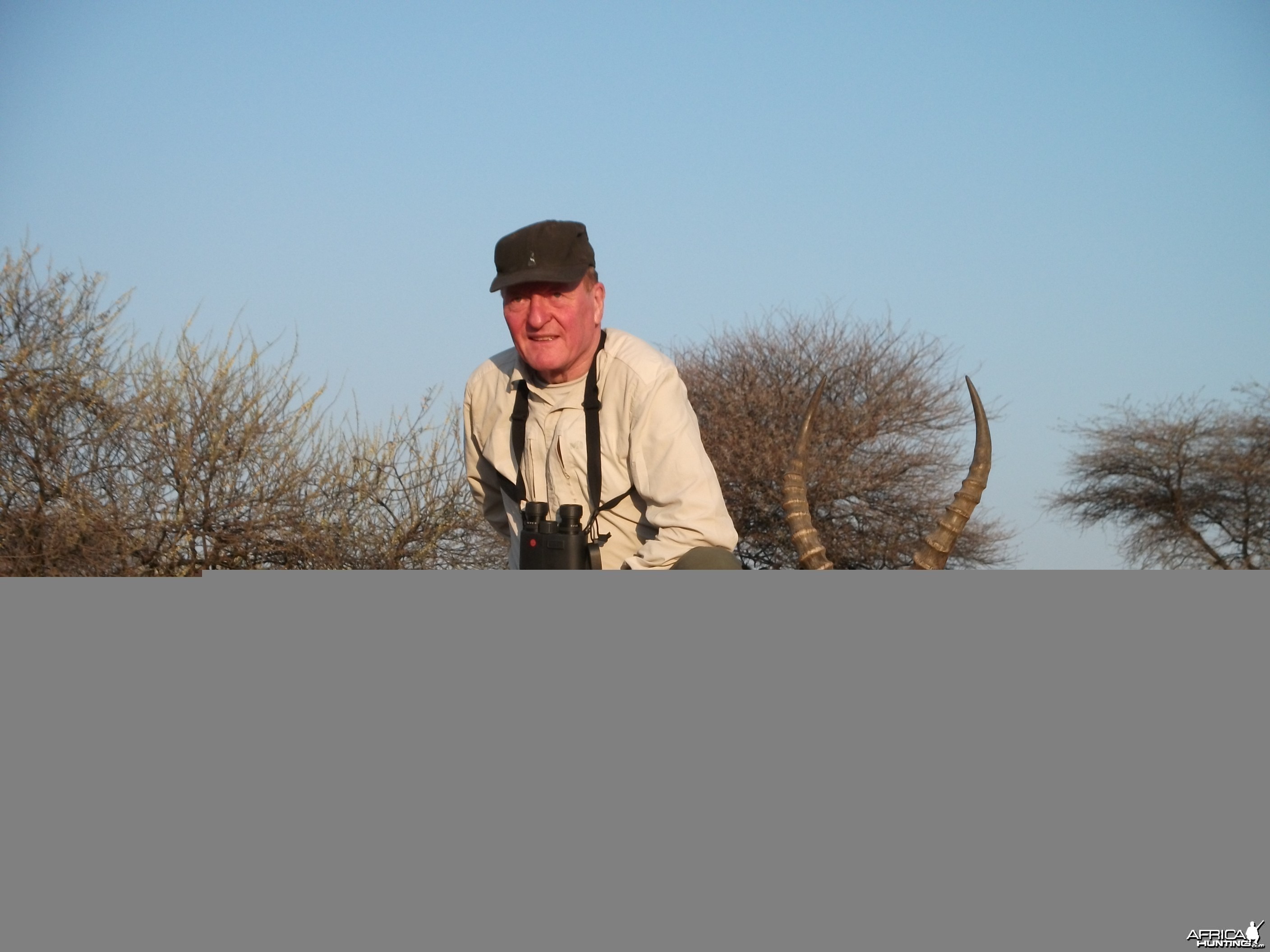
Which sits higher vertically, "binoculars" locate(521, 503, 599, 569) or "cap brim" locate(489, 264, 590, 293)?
"cap brim" locate(489, 264, 590, 293)

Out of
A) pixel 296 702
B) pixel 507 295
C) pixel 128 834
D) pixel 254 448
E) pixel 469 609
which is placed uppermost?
pixel 254 448

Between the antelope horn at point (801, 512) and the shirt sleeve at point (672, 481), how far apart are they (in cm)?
392

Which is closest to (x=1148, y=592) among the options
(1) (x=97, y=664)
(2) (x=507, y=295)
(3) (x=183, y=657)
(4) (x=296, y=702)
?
(4) (x=296, y=702)

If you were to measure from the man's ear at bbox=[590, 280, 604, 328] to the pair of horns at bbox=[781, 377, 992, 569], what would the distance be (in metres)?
2.86

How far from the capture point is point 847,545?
723 inches

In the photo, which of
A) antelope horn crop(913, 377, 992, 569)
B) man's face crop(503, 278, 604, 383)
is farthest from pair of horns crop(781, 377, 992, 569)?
man's face crop(503, 278, 604, 383)

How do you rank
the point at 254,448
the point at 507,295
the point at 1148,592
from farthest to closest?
the point at 254,448 → the point at 507,295 → the point at 1148,592

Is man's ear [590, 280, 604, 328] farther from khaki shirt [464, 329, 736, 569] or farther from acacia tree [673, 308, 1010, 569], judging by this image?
acacia tree [673, 308, 1010, 569]

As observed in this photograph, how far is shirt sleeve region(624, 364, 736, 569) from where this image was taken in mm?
3141

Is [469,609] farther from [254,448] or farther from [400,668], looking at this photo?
[254,448]

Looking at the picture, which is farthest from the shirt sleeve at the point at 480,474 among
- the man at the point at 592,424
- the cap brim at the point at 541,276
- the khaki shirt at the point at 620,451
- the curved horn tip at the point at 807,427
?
the curved horn tip at the point at 807,427

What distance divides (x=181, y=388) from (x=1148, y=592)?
14.5 m

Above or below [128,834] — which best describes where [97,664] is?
above

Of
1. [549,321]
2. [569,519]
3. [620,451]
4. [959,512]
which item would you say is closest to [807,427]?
[959,512]
